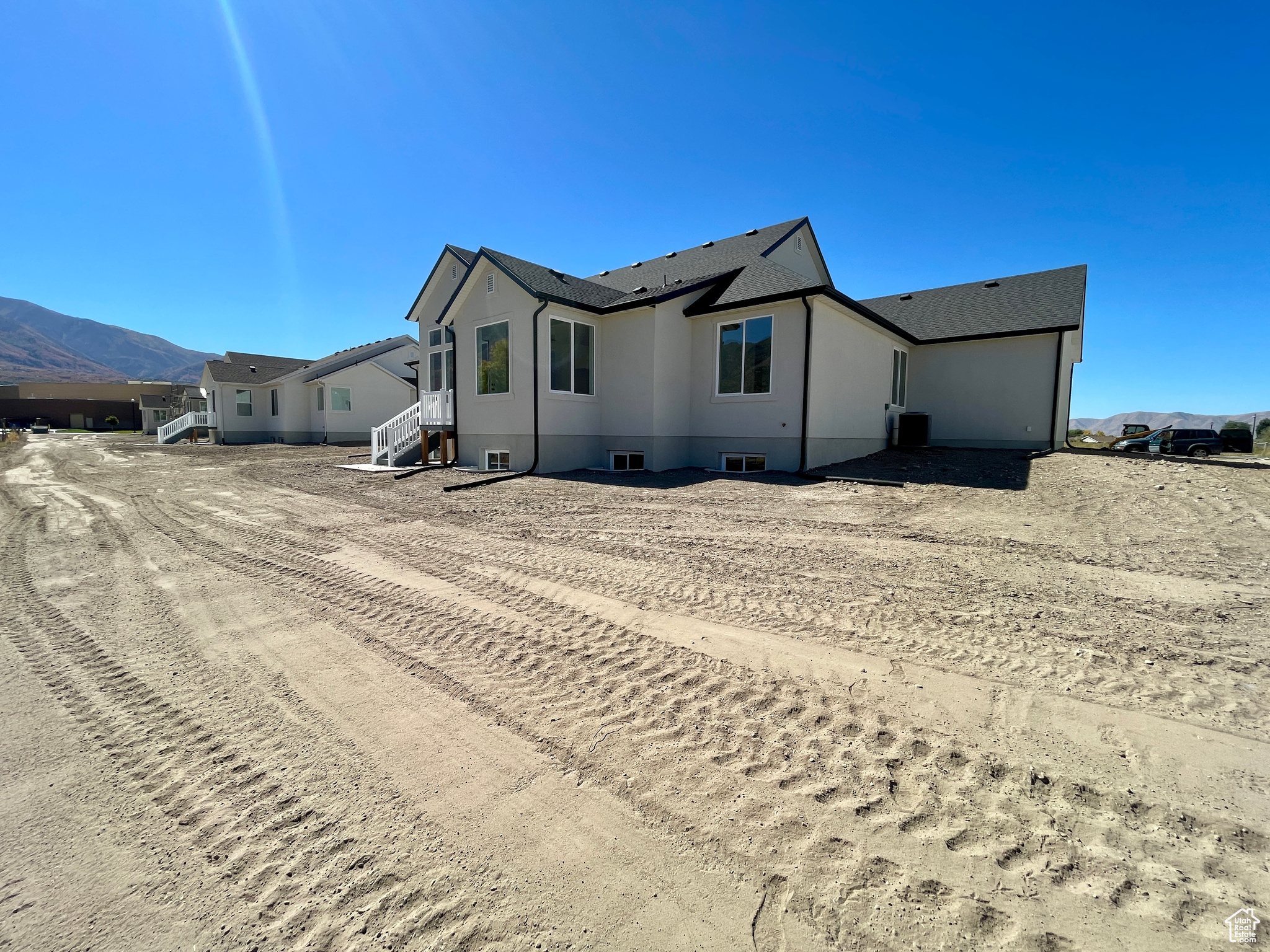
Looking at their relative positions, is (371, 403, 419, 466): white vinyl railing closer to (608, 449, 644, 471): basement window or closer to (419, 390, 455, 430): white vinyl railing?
(419, 390, 455, 430): white vinyl railing

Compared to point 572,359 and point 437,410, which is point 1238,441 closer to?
point 572,359

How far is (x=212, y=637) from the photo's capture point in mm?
4031

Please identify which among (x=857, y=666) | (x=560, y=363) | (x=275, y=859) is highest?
A: (x=560, y=363)

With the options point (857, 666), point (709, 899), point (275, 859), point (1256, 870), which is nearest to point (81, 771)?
point (275, 859)

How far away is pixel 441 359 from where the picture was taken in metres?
18.6

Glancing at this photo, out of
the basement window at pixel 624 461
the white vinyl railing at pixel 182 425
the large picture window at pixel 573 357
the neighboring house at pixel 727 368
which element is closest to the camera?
the neighboring house at pixel 727 368

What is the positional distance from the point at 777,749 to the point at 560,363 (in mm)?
12451

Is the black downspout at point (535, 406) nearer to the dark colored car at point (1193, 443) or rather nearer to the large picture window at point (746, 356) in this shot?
the large picture window at point (746, 356)

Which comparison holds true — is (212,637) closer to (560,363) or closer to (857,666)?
(857,666)

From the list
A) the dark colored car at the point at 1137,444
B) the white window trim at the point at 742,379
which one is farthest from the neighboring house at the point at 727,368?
the dark colored car at the point at 1137,444

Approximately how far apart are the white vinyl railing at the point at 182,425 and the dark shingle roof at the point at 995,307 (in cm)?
4190

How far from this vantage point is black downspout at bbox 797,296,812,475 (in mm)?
12133

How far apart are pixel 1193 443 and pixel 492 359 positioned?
93.0 feet

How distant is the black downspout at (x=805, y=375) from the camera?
12.1m
